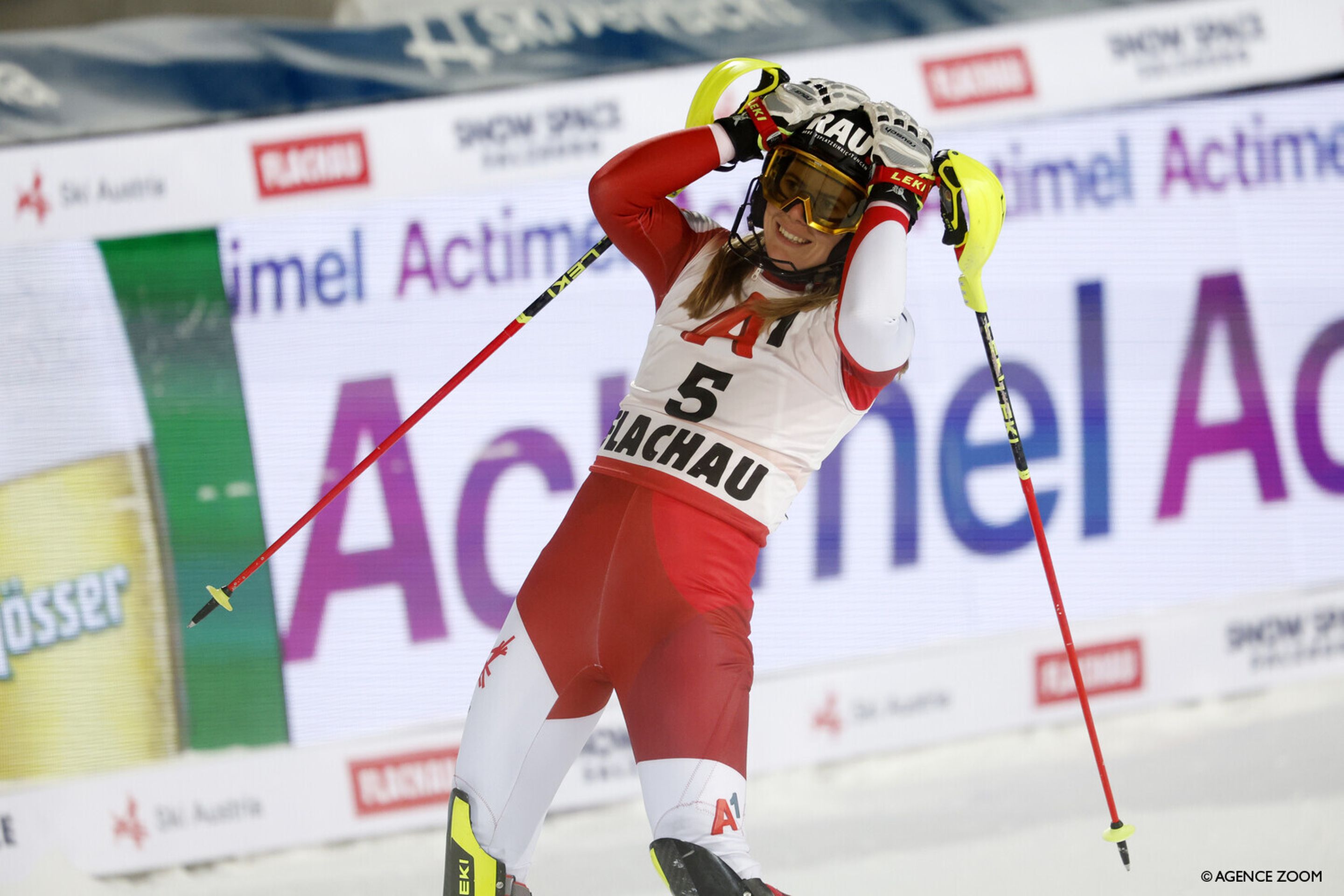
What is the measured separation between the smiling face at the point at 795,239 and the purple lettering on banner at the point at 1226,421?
2.28m

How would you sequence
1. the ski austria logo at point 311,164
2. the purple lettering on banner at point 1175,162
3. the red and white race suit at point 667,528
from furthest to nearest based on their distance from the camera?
the purple lettering on banner at point 1175,162 < the ski austria logo at point 311,164 < the red and white race suit at point 667,528

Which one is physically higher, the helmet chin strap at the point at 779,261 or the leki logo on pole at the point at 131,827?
the helmet chin strap at the point at 779,261

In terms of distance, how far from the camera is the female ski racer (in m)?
1.95

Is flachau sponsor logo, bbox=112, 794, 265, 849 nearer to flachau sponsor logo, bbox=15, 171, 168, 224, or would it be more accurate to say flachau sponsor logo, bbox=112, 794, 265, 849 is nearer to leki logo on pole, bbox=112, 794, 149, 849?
leki logo on pole, bbox=112, 794, 149, 849

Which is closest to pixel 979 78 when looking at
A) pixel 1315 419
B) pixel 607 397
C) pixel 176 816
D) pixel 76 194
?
pixel 607 397

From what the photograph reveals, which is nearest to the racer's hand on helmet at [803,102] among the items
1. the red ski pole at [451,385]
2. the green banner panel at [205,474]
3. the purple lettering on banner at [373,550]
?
the red ski pole at [451,385]

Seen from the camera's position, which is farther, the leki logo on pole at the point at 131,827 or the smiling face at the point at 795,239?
the leki logo on pole at the point at 131,827

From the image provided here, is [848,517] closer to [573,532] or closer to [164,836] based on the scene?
[573,532]

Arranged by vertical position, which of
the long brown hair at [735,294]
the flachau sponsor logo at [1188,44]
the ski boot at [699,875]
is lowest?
the ski boot at [699,875]

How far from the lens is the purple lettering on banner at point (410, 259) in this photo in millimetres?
3453

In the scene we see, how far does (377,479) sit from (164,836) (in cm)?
110

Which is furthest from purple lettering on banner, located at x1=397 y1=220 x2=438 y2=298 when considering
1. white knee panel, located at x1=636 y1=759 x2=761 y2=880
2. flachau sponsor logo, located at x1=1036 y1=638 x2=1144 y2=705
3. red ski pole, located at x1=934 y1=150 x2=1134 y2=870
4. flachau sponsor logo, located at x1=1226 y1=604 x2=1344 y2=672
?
flachau sponsor logo, located at x1=1226 y1=604 x2=1344 y2=672

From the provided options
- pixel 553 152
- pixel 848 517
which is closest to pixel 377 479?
pixel 553 152

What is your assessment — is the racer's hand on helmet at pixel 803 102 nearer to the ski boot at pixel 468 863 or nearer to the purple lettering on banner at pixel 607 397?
the ski boot at pixel 468 863
